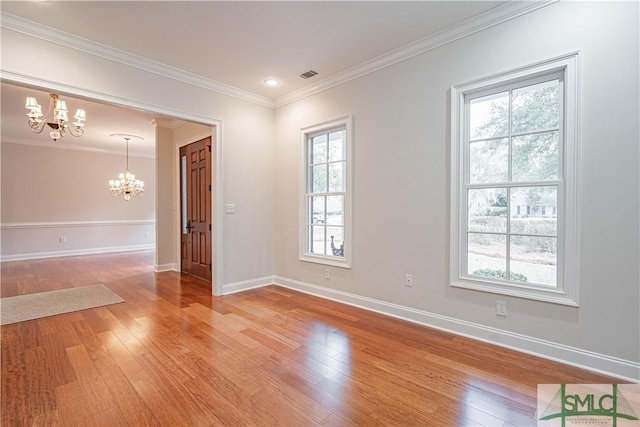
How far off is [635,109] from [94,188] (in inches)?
403

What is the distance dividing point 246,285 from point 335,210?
1725 millimetres

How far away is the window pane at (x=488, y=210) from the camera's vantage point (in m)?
2.61

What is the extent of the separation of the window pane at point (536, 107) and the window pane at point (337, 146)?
187 centimetres

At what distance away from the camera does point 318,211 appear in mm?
4188

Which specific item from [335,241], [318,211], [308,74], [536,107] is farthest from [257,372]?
[308,74]

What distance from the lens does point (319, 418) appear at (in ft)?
5.50

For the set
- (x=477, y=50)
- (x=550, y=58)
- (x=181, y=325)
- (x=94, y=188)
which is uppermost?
(x=477, y=50)

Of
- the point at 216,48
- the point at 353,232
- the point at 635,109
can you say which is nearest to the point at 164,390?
the point at 353,232

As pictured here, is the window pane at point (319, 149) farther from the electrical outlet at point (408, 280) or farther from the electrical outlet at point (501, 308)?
the electrical outlet at point (501, 308)

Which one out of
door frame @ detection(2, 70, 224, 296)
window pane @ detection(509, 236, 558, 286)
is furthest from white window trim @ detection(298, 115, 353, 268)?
window pane @ detection(509, 236, 558, 286)

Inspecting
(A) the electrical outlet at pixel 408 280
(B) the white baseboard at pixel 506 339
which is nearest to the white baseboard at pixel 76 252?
(B) the white baseboard at pixel 506 339

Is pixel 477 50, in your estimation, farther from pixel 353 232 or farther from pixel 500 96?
pixel 353 232

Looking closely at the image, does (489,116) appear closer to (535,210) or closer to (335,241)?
(535,210)

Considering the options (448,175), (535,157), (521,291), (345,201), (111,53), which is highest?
(111,53)
